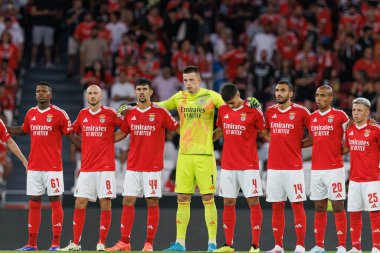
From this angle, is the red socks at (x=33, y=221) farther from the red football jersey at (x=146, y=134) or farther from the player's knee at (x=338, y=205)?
the player's knee at (x=338, y=205)

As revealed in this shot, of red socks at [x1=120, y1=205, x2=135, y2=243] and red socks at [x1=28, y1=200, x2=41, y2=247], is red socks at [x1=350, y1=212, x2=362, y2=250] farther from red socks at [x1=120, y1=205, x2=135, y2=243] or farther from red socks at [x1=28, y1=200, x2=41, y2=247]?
red socks at [x1=28, y1=200, x2=41, y2=247]

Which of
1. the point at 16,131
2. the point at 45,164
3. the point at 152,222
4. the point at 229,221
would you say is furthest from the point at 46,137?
the point at 229,221

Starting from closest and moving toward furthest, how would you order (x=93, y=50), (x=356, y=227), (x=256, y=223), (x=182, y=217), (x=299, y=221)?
(x=356, y=227) → (x=299, y=221) → (x=256, y=223) → (x=182, y=217) → (x=93, y=50)

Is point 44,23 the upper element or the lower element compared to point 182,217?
upper

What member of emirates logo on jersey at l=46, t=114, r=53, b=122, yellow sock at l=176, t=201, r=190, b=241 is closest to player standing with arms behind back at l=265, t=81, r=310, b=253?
yellow sock at l=176, t=201, r=190, b=241

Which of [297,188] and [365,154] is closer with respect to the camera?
[365,154]

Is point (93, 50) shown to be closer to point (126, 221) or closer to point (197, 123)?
point (197, 123)

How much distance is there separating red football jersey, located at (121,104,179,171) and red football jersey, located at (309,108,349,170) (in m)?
2.09

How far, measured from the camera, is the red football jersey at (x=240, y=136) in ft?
57.2

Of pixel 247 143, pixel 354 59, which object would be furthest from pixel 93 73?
pixel 247 143

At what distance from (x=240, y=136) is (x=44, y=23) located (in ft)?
39.8

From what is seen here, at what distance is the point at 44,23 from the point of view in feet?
93.6

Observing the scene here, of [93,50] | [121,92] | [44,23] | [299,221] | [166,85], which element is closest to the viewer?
[299,221]

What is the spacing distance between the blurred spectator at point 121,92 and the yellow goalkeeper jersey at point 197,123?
797 centimetres
